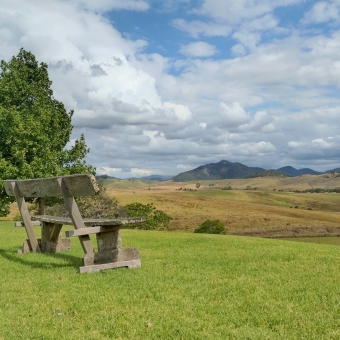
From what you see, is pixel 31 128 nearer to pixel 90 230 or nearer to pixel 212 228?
pixel 90 230

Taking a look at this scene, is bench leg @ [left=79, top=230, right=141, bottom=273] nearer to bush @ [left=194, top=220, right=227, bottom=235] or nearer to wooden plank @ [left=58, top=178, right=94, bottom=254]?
wooden plank @ [left=58, top=178, right=94, bottom=254]

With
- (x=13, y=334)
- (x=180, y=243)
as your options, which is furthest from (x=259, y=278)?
(x=180, y=243)

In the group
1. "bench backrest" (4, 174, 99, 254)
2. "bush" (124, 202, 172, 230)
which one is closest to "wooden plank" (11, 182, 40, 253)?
"bench backrest" (4, 174, 99, 254)

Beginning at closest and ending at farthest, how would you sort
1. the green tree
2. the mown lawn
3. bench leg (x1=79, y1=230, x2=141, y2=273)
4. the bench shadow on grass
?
the mown lawn
bench leg (x1=79, y1=230, x2=141, y2=273)
the bench shadow on grass
the green tree

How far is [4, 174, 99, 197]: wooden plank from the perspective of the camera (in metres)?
8.44

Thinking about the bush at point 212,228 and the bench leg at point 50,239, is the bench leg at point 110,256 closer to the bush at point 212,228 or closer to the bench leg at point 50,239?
the bench leg at point 50,239

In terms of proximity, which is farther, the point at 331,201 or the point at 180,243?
the point at 331,201

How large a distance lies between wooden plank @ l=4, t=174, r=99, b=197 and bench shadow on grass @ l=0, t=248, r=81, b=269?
Result: 1.91 m

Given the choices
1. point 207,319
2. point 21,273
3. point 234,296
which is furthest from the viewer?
point 21,273

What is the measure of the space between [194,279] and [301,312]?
2679mm

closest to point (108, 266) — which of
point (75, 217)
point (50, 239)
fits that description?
point (75, 217)

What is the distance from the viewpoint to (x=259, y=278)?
785cm

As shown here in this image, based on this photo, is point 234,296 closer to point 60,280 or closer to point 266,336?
point 266,336

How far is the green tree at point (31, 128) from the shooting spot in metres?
27.7
